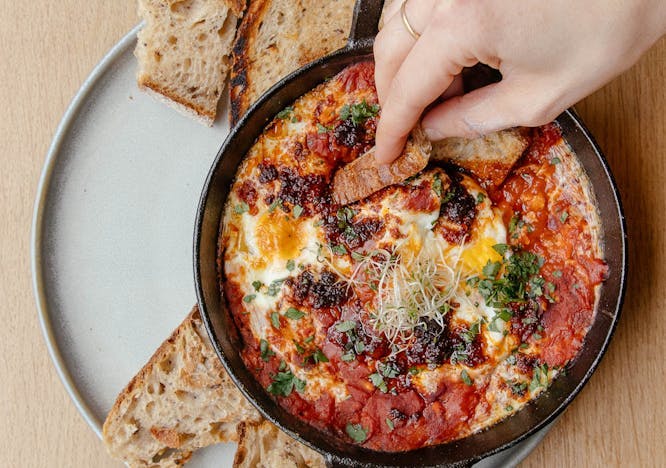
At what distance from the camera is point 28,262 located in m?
3.53

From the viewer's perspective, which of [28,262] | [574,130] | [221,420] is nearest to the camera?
[574,130]

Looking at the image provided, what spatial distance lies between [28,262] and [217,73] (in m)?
1.41

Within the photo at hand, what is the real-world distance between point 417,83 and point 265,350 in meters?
1.37

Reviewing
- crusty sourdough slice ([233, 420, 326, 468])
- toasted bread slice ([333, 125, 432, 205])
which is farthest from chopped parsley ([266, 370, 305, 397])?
toasted bread slice ([333, 125, 432, 205])

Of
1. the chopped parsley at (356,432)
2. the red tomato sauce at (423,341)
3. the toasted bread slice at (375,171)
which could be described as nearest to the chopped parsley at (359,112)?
the red tomato sauce at (423,341)

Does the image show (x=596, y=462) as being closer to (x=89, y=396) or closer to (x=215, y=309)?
(x=215, y=309)

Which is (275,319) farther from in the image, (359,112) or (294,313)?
(359,112)

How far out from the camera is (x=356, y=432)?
9.75ft

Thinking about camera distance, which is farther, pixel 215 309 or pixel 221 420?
pixel 221 420

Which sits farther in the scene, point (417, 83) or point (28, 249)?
point (28, 249)

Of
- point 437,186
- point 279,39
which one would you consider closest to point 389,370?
point 437,186

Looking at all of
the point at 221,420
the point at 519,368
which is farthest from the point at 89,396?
the point at 519,368

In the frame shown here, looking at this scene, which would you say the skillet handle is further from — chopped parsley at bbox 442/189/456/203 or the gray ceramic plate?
the gray ceramic plate

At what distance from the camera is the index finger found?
6.97ft
